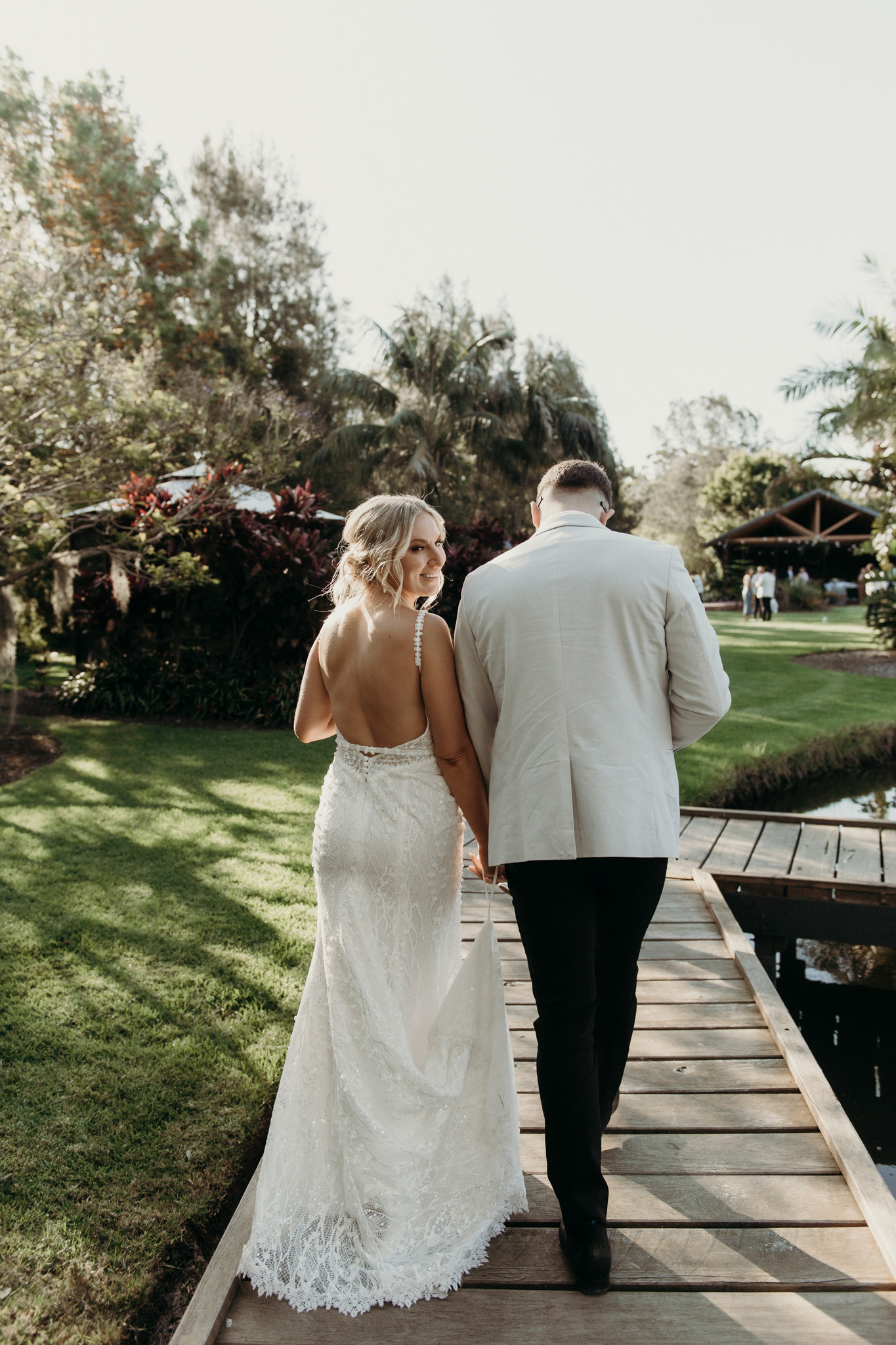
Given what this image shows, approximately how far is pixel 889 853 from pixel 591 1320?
13.6 feet

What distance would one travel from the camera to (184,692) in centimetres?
1034

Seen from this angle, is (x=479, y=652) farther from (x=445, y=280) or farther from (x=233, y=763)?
(x=445, y=280)

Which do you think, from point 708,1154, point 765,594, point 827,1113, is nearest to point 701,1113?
point 708,1154

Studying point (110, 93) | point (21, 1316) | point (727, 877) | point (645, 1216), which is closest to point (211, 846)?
point (727, 877)

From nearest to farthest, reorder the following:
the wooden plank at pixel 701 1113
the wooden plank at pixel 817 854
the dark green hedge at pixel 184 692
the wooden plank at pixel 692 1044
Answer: the wooden plank at pixel 701 1113, the wooden plank at pixel 692 1044, the wooden plank at pixel 817 854, the dark green hedge at pixel 184 692

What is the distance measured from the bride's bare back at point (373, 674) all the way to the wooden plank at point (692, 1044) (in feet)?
4.75

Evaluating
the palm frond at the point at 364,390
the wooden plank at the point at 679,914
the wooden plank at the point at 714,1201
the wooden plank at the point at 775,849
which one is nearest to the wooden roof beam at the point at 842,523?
the palm frond at the point at 364,390

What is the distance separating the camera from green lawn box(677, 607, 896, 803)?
28.7 ft

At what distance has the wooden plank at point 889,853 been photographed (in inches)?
190

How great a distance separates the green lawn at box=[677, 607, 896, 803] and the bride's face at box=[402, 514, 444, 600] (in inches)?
231

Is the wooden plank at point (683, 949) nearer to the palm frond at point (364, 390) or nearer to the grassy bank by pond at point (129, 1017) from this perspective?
the grassy bank by pond at point (129, 1017)

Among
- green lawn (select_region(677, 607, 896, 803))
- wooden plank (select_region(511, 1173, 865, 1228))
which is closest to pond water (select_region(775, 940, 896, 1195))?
wooden plank (select_region(511, 1173, 865, 1228))

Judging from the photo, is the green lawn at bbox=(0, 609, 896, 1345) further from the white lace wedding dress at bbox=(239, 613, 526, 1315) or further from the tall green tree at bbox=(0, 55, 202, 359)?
the tall green tree at bbox=(0, 55, 202, 359)

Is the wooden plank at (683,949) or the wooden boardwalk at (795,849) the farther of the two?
the wooden boardwalk at (795,849)
